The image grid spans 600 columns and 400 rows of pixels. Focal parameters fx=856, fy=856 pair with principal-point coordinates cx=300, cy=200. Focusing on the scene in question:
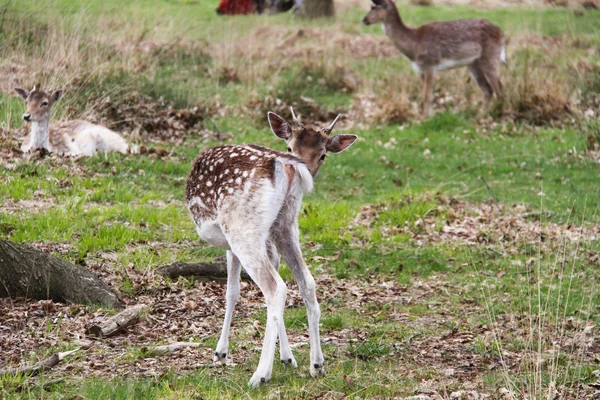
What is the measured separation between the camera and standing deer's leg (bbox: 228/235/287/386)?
210 inches

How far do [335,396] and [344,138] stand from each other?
2124 millimetres

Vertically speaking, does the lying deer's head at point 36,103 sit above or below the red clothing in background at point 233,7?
above

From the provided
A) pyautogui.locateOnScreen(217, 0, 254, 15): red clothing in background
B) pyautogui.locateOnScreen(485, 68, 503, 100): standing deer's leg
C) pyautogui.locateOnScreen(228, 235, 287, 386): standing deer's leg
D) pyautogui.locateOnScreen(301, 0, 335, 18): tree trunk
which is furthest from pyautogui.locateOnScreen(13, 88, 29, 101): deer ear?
pyautogui.locateOnScreen(301, 0, 335, 18): tree trunk

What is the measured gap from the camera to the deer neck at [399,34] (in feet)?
57.0

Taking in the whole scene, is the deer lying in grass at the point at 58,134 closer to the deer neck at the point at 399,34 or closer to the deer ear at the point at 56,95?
the deer ear at the point at 56,95

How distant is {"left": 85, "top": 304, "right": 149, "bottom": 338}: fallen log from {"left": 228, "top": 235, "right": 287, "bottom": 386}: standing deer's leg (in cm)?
137

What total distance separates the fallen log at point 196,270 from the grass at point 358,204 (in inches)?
5.3


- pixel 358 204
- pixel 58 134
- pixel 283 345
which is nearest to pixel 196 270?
pixel 283 345

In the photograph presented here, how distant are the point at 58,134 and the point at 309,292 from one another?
6.83 metres

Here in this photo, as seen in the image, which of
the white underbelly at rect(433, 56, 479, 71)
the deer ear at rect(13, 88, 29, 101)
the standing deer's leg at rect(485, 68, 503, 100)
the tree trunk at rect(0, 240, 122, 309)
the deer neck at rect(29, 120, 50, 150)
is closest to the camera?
the tree trunk at rect(0, 240, 122, 309)

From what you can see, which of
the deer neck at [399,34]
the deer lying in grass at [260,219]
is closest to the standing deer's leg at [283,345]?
the deer lying in grass at [260,219]

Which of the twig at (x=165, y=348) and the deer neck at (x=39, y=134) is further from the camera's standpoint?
the deer neck at (x=39, y=134)

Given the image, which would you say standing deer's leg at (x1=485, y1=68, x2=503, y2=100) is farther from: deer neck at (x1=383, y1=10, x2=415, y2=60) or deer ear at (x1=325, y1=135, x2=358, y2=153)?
deer ear at (x1=325, y1=135, x2=358, y2=153)

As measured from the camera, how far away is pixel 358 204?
1083 centimetres
